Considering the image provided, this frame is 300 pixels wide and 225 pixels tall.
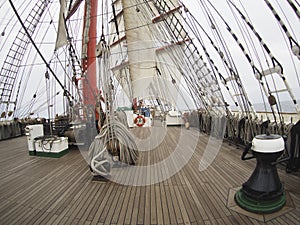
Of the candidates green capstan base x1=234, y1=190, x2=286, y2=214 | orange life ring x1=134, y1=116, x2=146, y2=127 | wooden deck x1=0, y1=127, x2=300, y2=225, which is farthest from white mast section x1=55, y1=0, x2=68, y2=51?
green capstan base x1=234, y1=190, x2=286, y2=214

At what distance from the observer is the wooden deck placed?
196cm

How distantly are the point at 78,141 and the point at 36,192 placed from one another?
2.57 metres

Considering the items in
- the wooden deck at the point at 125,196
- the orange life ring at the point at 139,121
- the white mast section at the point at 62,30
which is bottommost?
the wooden deck at the point at 125,196

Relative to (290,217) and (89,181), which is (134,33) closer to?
(89,181)

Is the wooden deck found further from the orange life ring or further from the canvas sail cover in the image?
the canvas sail cover

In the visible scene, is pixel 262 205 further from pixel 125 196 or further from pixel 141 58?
pixel 141 58

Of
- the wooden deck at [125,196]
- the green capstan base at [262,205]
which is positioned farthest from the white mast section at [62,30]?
the green capstan base at [262,205]

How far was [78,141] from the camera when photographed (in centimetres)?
517

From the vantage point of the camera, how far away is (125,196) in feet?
7.99

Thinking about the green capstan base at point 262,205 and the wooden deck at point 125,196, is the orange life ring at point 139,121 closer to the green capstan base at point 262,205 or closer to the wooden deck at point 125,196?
the wooden deck at point 125,196

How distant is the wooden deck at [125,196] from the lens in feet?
6.42

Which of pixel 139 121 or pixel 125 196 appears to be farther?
pixel 139 121

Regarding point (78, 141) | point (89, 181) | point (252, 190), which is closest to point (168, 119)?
point (78, 141)

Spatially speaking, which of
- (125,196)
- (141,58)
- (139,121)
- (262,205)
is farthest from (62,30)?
(141,58)
